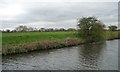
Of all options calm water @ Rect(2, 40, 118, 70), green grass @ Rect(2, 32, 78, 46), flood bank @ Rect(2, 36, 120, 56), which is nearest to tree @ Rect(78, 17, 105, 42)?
flood bank @ Rect(2, 36, 120, 56)

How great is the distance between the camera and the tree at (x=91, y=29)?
45906 mm

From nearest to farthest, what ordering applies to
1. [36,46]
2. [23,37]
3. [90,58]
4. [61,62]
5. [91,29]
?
[61,62] < [90,58] < [36,46] < [23,37] < [91,29]

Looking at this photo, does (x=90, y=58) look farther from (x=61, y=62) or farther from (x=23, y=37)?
(x=23, y=37)

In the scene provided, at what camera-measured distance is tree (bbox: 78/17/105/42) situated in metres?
45.9

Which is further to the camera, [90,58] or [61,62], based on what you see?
[90,58]

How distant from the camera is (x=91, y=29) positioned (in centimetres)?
4641

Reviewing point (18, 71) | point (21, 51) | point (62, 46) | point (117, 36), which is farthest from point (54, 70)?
point (117, 36)

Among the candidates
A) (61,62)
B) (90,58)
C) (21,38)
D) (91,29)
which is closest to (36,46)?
(21,38)

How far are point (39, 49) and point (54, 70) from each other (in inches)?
582

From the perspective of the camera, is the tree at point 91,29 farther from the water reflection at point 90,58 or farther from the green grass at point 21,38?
the water reflection at point 90,58

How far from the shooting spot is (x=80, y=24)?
47156 millimetres

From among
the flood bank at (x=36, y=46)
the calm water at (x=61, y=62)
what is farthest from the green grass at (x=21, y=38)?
the calm water at (x=61, y=62)

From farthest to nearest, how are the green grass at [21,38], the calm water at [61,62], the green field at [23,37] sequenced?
the green field at [23,37] → the green grass at [21,38] → the calm water at [61,62]

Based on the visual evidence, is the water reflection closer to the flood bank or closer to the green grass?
the flood bank
